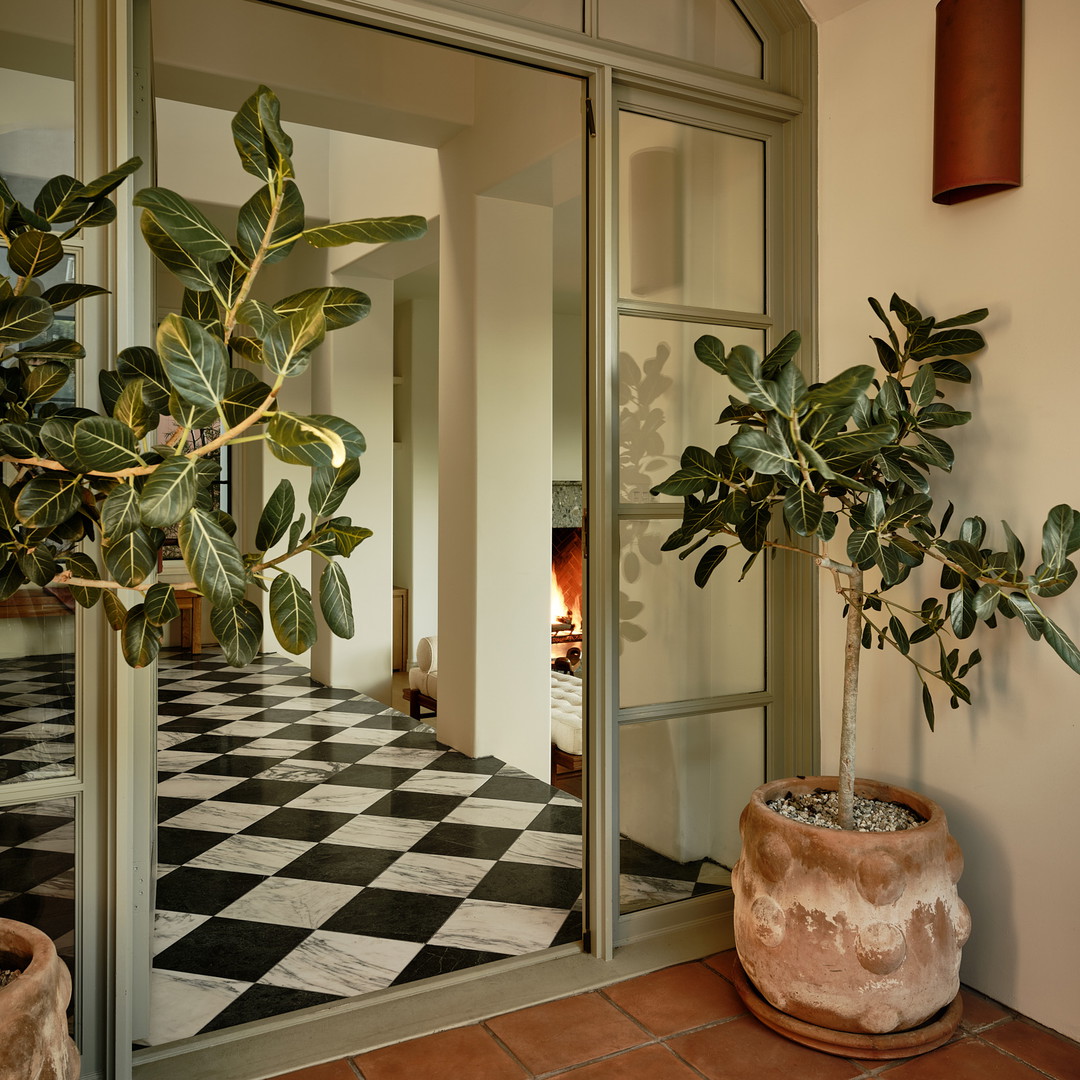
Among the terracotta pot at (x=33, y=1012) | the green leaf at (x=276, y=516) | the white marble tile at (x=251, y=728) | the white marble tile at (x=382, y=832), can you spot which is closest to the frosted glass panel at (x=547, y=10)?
the green leaf at (x=276, y=516)

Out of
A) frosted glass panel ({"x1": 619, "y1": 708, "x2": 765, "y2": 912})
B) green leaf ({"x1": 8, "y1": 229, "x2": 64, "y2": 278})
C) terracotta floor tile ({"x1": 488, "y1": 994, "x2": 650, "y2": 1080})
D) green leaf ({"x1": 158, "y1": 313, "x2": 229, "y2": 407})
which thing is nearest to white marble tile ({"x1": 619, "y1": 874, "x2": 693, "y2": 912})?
frosted glass panel ({"x1": 619, "y1": 708, "x2": 765, "y2": 912})

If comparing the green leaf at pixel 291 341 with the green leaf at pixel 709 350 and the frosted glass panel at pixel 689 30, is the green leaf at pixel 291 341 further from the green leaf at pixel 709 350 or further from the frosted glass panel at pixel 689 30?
the frosted glass panel at pixel 689 30

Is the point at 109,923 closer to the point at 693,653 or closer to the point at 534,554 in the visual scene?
the point at 693,653

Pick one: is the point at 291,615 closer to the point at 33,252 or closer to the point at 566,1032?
the point at 33,252

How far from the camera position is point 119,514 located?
4.18 feet

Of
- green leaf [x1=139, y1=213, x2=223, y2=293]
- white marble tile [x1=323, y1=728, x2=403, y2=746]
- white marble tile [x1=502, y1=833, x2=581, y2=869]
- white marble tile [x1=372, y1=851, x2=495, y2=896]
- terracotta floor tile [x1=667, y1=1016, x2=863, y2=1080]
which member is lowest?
white marble tile [x1=372, y1=851, x2=495, y2=896]

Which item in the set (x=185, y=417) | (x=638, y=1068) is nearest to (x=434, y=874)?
(x=638, y=1068)

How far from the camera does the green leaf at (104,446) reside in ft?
4.19

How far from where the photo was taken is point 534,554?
508cm

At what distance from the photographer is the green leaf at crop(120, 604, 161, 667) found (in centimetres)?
148

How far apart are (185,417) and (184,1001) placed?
1910mm

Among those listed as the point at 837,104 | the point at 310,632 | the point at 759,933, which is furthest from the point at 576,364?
the point at 310,632

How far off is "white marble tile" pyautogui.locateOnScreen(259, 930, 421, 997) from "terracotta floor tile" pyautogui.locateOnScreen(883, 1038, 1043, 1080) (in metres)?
1.31

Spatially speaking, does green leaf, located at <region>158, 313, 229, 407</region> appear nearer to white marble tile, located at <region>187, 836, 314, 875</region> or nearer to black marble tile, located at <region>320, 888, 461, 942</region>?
black marble tile, located at <region>320, 888, 461, 942</region>
